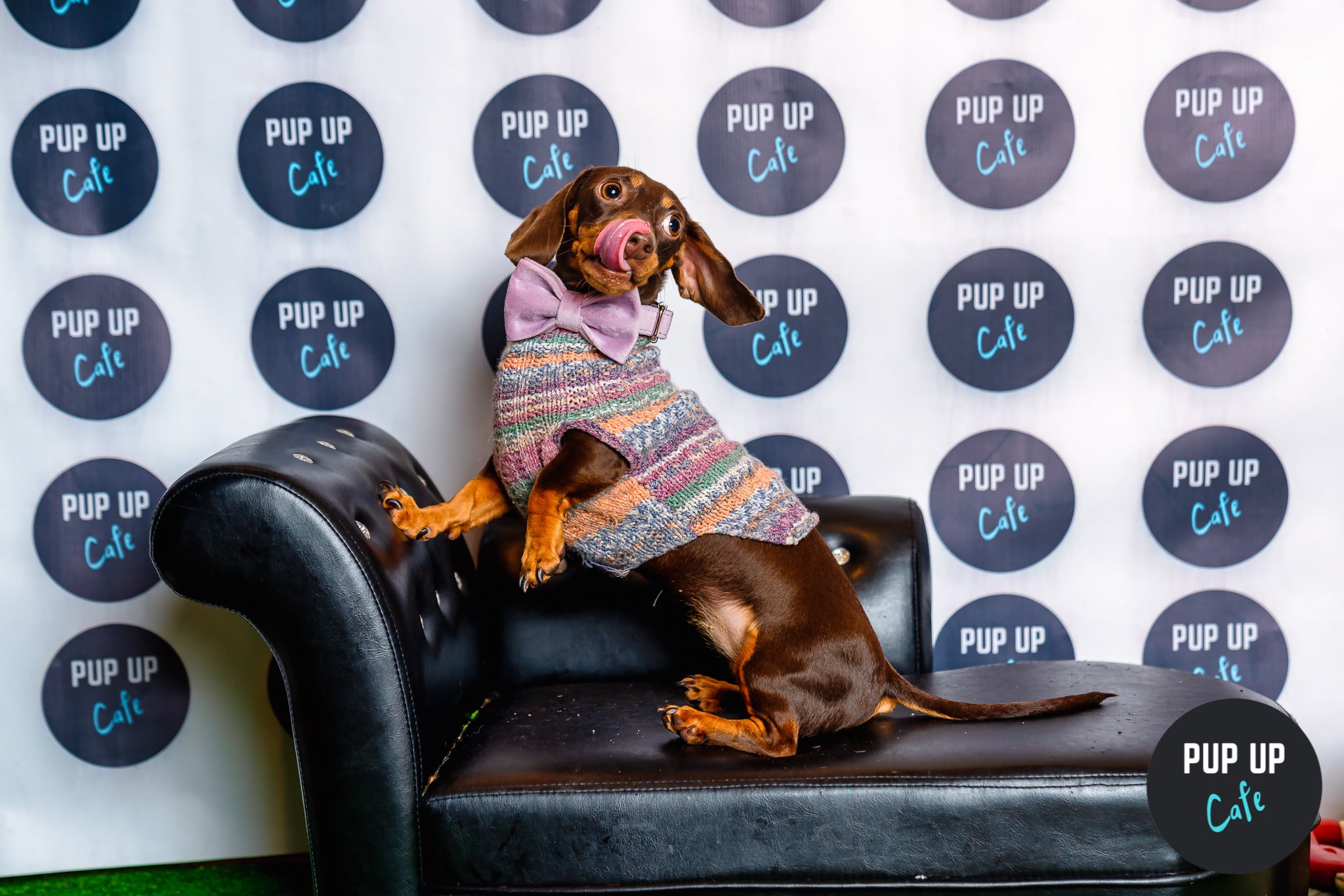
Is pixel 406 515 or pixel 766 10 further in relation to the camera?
pixel 766 10

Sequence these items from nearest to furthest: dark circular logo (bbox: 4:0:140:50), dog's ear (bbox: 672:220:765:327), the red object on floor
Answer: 1. dog's ear (bbox: 672:220:765:327)
2. the red object on floor
3. dark circular logo (bbox: 4:0:140:50)

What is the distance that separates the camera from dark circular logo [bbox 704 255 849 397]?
6.96ft

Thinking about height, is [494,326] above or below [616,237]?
below

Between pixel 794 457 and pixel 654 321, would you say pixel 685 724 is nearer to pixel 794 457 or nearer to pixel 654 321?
pixel 654 321

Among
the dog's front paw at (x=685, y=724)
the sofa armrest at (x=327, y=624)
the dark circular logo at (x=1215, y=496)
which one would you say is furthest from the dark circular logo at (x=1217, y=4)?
the sofa armrest at (x=327, y=624)

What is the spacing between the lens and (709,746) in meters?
1.42

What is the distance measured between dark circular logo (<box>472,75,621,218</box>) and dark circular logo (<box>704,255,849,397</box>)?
1.37 feet

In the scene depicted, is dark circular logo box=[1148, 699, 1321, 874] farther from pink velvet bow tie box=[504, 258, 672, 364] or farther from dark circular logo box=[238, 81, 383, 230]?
dark circular logo box=[238, 81, 383, 230]

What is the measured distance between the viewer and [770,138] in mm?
2094

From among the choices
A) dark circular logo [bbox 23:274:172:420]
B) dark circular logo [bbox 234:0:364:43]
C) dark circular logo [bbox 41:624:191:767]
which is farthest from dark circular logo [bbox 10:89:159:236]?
dark circular logo [bbox 41:624:191:767]

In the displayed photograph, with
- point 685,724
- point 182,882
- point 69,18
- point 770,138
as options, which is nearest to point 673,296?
point 770,138

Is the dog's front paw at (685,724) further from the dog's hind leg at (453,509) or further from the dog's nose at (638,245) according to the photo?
the dog's nose at (638,245)

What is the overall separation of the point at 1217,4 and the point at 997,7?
473 mm

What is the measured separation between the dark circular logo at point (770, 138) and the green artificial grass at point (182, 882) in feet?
5.71
